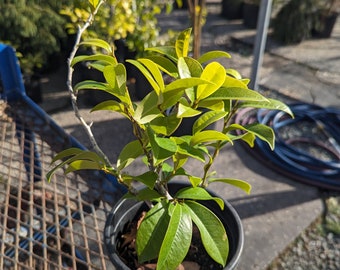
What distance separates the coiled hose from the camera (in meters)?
2.40

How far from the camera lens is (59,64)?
145 inches

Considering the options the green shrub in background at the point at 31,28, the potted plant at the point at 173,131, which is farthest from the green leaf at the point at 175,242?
the green shrub in background at the point at 31,28

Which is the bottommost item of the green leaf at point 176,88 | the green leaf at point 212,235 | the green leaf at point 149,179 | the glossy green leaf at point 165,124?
the green leaf at point 212,235

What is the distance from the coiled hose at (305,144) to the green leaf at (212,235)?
167 cm

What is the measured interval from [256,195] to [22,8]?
2331 mm

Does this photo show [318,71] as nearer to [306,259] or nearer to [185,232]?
[306,259]

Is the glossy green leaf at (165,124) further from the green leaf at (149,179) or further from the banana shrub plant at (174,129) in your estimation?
the green leaf at (149,179)

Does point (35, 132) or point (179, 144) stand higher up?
point (179, 144)

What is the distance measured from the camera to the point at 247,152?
8.67 feet

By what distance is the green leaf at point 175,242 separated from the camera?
0.79m

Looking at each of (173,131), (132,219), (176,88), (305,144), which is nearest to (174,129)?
(173,131)

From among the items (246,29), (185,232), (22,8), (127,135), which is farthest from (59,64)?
(185,232)

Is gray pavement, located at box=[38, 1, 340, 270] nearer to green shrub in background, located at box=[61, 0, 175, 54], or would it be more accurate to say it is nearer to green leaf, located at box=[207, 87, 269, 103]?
green shrub in background, located at box=[61, 0, 175, 54]

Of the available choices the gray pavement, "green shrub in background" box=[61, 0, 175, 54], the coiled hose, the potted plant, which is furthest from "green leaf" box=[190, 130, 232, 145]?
"green shrub in background" box=[61, 0, 175, 54]
